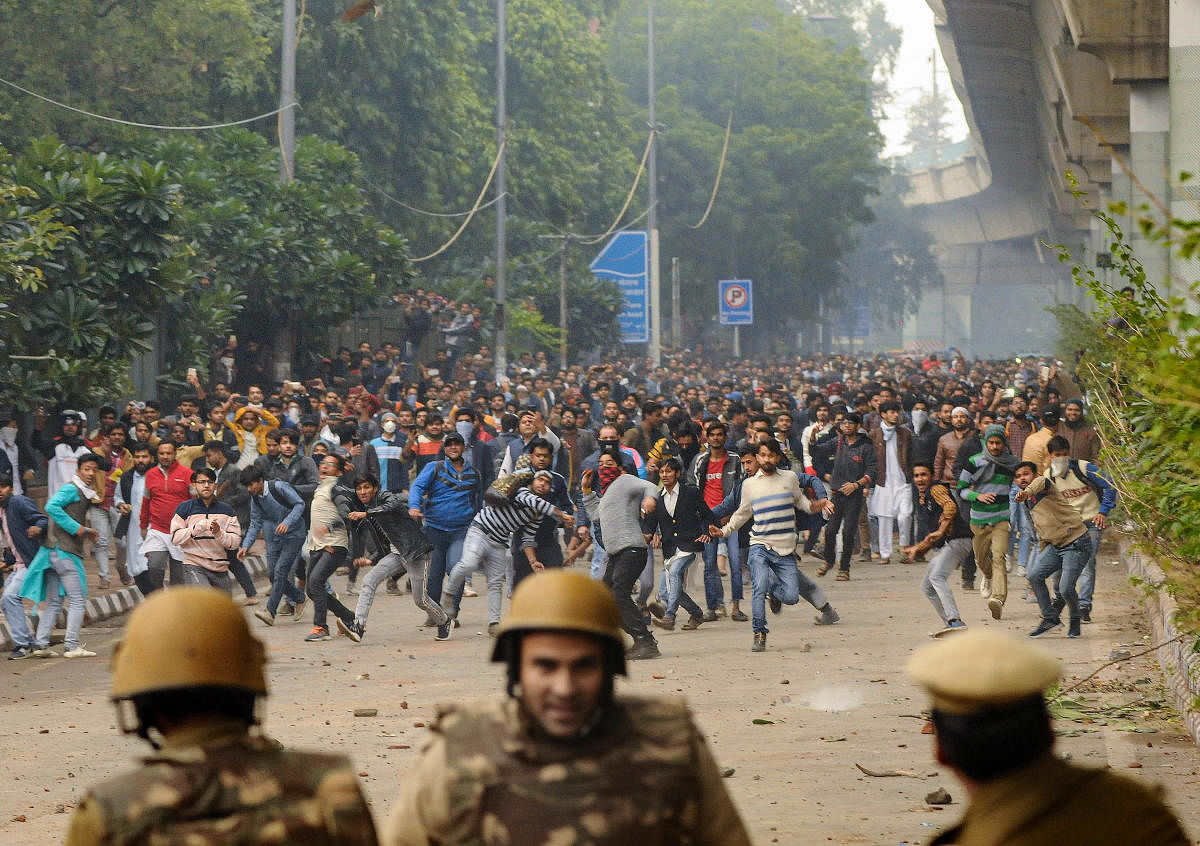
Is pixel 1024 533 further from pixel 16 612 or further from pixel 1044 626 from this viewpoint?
Answer: pixel 16 612

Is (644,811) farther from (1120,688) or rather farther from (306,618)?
(306,618)

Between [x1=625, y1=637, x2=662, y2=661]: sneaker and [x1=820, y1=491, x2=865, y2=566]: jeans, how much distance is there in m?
5.40

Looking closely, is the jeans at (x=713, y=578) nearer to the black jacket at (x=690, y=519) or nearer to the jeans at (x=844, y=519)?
the black jacket at (x=690, y=519)

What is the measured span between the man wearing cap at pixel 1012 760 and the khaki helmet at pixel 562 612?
0.53m

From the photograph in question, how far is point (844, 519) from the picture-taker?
58.5 feet

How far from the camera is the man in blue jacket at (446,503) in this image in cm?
1409

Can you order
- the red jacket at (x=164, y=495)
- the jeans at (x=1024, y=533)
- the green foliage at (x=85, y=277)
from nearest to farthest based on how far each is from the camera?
1. the red jacket at (x=164, y=495)
2. the jeans at (x=1024, y=533)
3. the green foliage at (x=85, y=277)

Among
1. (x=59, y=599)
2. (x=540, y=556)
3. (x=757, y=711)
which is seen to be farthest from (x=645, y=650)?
(x=59, y=599)

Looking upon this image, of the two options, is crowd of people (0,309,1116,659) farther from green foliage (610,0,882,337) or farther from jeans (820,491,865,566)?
green foliage (610,0,882,337)

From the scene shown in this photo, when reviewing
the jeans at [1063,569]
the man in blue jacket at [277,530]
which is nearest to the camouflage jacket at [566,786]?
the jeans at [1063,569]

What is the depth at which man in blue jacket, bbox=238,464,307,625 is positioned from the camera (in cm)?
1437

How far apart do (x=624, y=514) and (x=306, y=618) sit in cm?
386

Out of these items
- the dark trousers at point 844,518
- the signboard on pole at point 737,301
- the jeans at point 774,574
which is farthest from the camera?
the signboard on pole at point 737,301

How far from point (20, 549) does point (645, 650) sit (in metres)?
4.27
